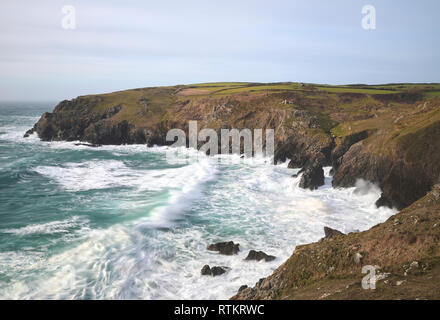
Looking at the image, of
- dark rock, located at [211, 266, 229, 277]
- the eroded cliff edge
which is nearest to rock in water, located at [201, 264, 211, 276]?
dark rock, located at [211, 266, 229, 277]

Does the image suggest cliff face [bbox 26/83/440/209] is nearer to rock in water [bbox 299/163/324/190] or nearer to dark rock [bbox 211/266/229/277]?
rock in water [bbox 299/163/324/190]

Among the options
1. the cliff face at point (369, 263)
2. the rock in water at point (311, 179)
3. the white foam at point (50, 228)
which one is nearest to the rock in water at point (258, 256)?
the cliff face at point (369, 263)

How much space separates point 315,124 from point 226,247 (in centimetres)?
3959

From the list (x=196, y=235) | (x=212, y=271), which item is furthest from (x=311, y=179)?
(x=212, y=271)

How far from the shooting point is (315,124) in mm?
56781

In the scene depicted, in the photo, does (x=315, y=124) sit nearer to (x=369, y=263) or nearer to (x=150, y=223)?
(x=150, y=223)

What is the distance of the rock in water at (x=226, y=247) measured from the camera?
22.0 metres

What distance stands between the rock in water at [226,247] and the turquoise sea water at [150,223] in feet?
2.20

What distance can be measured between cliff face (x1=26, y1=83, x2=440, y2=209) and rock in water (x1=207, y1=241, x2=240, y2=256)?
16.0 metres

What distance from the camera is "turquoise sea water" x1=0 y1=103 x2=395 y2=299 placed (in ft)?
61.4

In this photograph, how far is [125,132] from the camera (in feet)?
259

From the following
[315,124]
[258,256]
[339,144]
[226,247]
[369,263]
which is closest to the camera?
[369,263]
